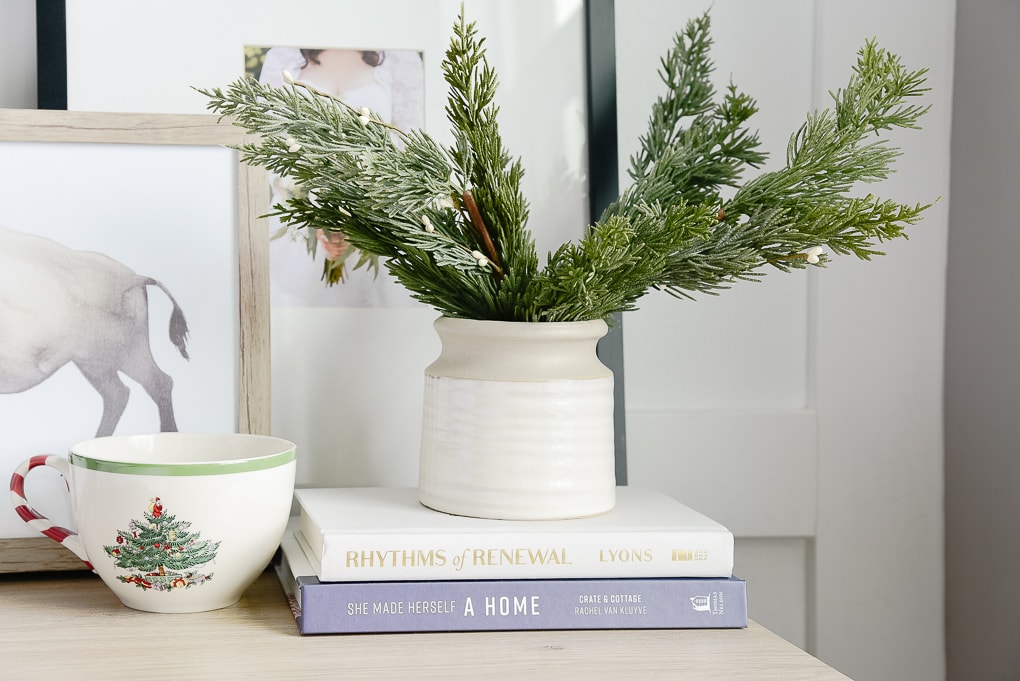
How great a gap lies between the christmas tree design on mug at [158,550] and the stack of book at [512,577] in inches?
2.4

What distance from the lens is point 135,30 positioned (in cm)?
75

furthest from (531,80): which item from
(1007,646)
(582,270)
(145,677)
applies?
(1007,646)

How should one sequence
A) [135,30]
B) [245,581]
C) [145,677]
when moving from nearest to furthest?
[145,677]
[245,581]
[135,30]

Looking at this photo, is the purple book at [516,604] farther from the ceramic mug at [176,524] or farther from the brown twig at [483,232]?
the brown twig at [483,232]

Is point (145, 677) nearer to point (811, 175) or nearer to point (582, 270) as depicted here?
point (582, 270)

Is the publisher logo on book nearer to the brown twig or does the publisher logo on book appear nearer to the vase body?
the vase body

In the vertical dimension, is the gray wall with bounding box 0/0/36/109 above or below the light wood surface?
above

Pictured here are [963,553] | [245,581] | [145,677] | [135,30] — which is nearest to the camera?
[145,677]

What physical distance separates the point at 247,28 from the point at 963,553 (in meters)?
0.80

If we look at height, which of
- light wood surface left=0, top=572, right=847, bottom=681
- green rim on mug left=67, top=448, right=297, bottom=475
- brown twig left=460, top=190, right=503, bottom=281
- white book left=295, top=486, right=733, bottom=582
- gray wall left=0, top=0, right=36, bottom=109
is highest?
gray wall left=0, top=0, right=36, bottom=109

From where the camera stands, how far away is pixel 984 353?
866 mm

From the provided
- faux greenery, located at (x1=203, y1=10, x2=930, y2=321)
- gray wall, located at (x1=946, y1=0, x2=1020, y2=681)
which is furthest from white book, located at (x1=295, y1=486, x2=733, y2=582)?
gray wall, located at (x1=946, y1=0, x2=1020, y2=681)

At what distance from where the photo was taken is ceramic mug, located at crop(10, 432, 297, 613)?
0.56 metres

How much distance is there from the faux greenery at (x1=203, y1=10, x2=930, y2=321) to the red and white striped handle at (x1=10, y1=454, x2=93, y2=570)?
22 centimetres
